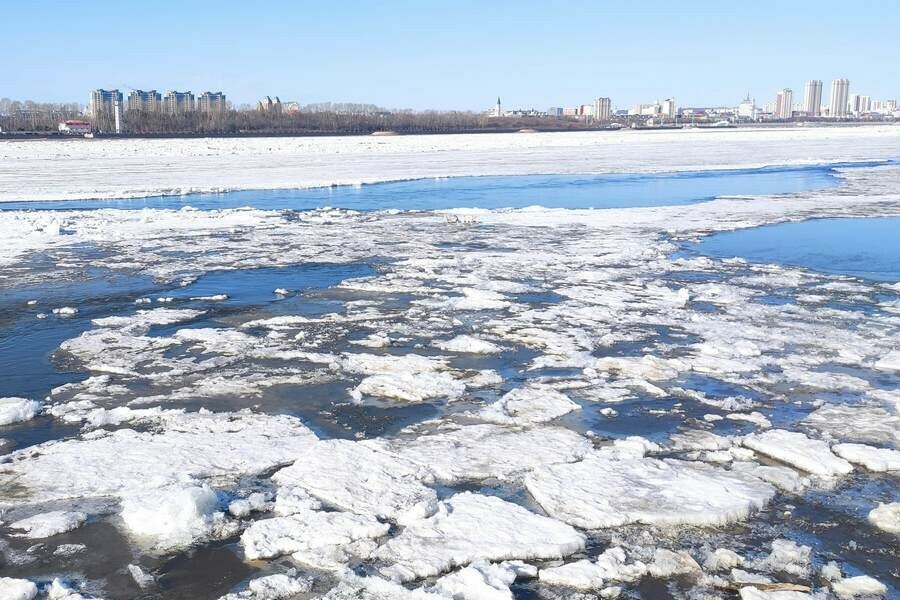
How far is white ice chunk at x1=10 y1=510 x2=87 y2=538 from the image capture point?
12.5 ft

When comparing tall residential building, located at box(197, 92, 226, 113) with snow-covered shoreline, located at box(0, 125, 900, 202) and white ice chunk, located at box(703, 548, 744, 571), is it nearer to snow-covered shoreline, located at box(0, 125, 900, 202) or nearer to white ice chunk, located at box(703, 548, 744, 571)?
snow-covered shoreline, located at box(0, 125, 900, 202)

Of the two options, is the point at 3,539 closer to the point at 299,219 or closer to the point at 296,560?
the point at 296,560

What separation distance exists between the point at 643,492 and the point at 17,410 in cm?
403

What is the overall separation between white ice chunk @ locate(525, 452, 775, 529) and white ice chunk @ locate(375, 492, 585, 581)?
192 mm

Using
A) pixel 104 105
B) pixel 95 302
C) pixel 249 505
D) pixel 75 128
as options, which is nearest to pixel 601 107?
pixel 104 105

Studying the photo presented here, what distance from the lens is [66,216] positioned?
16.1 meters

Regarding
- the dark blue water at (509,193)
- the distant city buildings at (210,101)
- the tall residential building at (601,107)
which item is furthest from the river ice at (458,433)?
the tall residential building at (601,107)

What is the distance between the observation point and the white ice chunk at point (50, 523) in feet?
12.5

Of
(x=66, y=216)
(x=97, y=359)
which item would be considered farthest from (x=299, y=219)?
(x=97, y=359)

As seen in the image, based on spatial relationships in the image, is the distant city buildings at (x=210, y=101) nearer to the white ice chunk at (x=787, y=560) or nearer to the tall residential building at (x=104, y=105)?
the tall residential building at (x=104, y=105)

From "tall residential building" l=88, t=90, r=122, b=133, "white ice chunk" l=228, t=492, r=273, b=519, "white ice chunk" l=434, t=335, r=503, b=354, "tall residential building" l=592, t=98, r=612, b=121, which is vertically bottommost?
"white ice chunk" l=228, t=492, r=273, b=519

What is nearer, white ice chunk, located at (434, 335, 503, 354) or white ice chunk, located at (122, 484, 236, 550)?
white ice chunk, located at (122, 484, 236, 550)

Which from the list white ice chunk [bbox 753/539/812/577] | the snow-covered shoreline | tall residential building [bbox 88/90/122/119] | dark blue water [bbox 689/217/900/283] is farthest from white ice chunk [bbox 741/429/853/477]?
tall residential building [bbox 88/90/122/119]

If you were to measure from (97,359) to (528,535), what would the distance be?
430 centimetres
